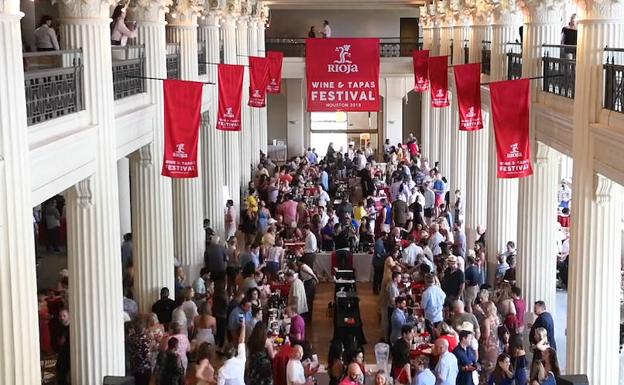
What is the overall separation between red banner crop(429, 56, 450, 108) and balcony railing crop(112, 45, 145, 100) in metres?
8.70

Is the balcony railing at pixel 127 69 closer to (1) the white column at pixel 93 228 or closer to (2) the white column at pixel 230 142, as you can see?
(1) the white column at pixel 93 228

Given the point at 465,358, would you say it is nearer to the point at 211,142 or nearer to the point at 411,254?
the point at 411,254

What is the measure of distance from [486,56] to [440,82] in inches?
73.4

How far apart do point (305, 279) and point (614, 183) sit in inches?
259

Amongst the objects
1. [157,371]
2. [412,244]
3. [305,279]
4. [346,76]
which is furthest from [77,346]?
[346,76]

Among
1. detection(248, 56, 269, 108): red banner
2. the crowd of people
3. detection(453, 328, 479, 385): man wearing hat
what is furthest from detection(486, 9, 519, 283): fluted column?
detection(248, 56, 269, 108): red banner

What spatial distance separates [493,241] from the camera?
17234 mm

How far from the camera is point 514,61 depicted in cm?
1681

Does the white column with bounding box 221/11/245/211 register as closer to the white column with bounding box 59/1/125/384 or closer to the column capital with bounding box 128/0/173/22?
the column capital with bounding box 128/0/173/22

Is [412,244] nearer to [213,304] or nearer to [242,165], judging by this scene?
[213,304]

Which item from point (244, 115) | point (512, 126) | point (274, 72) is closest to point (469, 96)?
point (512, 126)

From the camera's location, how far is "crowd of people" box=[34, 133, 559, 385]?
1133cm

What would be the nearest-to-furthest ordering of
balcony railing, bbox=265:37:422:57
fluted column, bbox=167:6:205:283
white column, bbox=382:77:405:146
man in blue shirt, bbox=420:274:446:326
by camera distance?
1. man in blue shirt, bbox=420:274:446:326
2. fluted column, bbox=167:6:205:283
3. white column, bbox=382:77:405:146
4. balcony railing, bbox=265:37:422:57

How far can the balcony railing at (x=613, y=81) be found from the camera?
10273mm
